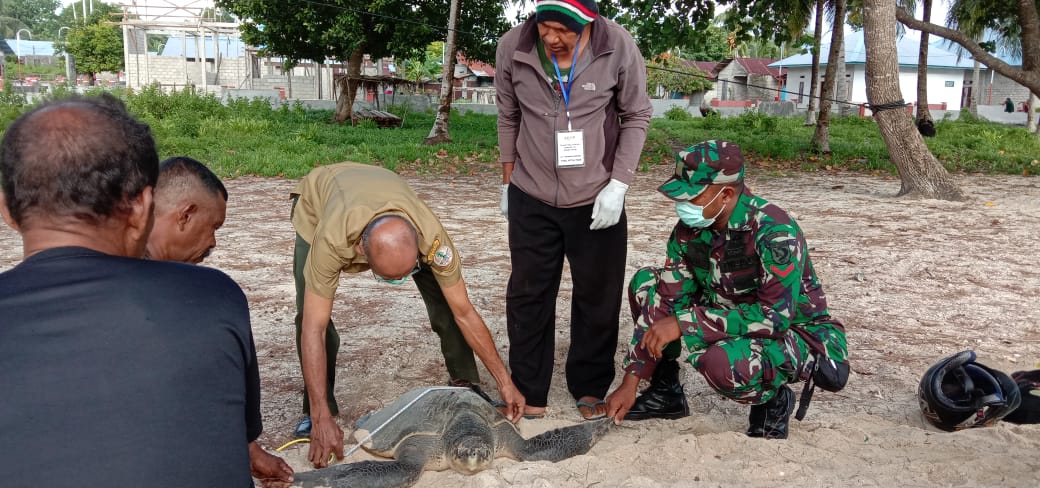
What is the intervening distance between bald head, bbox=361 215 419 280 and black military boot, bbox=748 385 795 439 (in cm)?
146

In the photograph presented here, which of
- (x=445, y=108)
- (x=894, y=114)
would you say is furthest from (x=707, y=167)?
(x=445, y=108)

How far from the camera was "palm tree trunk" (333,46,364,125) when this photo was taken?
17.3 meters

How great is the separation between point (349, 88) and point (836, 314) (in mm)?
14671

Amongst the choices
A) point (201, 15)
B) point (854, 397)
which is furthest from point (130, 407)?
point (201, 15)

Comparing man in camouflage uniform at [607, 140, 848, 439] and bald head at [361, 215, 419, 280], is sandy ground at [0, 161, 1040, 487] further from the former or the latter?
bald head at [361, 215, 419, 280]

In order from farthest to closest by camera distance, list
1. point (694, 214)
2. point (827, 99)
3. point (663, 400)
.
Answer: point (827, 99) → point (663, 400) → point (694, 214)

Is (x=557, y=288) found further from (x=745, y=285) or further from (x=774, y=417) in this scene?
(x=774, y=417)

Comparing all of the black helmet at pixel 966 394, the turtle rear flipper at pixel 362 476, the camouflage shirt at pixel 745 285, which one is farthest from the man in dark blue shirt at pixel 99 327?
the black helmet at pixel 966 394

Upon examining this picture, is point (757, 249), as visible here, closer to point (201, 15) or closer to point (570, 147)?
point (570, 147)

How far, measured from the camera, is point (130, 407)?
125cm

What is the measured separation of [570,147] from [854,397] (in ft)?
5.49

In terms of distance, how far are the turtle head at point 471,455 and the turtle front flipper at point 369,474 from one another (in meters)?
0.14

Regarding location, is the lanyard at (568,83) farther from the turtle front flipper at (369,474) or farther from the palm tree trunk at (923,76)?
the palm tree trunk at (923,76)

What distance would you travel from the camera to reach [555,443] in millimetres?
2906
